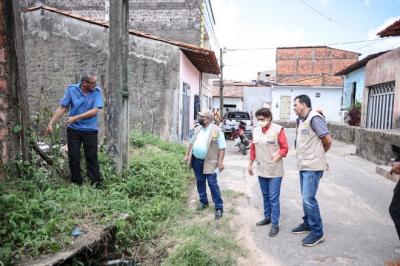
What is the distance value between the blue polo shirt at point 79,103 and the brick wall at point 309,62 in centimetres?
3584

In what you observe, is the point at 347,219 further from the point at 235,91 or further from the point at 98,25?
the point at 235,91

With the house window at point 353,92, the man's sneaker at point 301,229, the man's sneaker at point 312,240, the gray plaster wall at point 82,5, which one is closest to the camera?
the man's sneaker at point 312,240

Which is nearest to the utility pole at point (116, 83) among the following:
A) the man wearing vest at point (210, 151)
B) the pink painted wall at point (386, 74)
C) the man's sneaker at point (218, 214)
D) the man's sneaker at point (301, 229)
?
the man wearing vest at point (210, 151)

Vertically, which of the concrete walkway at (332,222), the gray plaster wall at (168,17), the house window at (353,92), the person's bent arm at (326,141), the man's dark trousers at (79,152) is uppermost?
the gray plaster wall at (168,17)

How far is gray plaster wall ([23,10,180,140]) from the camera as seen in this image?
11.4 m

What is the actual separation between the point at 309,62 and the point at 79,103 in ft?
126

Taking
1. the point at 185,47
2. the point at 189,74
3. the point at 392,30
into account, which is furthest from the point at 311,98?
the point at 185,47

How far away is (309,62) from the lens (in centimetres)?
3991

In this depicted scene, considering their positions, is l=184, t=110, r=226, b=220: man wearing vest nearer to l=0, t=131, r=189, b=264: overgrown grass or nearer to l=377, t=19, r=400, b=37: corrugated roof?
l=0, t=131, r=189, b=264: overgrown grass

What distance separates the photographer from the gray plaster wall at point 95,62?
11.4m

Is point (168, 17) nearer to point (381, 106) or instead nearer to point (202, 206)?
point (381, 106)

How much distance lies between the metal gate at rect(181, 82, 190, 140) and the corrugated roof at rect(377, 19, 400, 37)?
7.51 meters

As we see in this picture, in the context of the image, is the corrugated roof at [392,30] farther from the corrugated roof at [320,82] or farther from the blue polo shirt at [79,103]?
the corrugated roof at [320,82]

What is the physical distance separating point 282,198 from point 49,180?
13.3 ft
